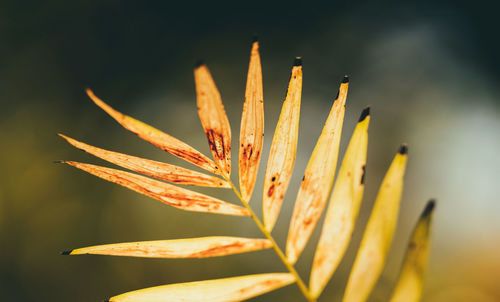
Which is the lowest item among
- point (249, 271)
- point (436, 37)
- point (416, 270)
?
point (249, 271)

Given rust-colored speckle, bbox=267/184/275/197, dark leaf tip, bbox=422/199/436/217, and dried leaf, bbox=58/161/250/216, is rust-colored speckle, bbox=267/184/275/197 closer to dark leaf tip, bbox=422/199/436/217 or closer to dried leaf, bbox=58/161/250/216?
dried leaf, bbox=58/161/250/216

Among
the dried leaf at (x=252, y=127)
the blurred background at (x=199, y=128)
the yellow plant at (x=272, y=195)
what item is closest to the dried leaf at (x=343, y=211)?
the yellow plant at (x=272, y=195)

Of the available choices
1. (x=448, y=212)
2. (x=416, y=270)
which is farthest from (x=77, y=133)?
(x=448, y=212)

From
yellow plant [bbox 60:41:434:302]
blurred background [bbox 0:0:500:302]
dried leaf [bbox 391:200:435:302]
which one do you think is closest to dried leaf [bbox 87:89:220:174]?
yellow plant [bbox 60:41:434:302]

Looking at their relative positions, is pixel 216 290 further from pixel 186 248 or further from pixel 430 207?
pixel 430 207

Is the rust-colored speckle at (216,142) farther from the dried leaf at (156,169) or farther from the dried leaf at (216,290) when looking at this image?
the dried leaf at (216,290)

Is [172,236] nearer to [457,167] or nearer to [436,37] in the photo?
[457,167]
